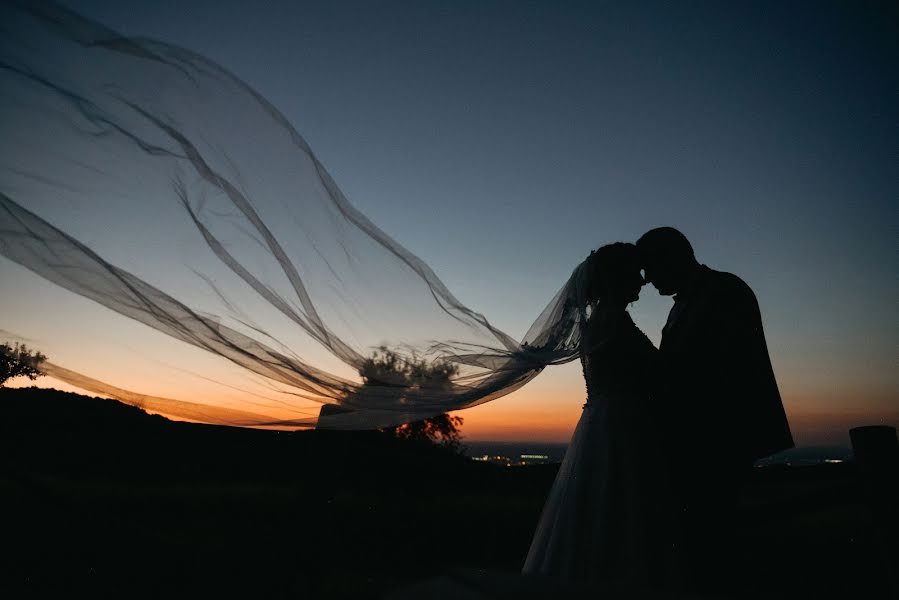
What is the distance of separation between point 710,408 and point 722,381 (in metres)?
0.18

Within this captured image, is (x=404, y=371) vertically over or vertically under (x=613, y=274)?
under

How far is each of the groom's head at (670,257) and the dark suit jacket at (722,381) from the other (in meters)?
0.25

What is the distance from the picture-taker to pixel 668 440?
280 centimetres

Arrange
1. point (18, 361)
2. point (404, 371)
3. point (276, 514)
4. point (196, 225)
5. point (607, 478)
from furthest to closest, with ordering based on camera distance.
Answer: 1. point (276, 514)
2. point (607, 478)
3. point (404, 371)
4. point (196, 225)
5. point (18, 361)

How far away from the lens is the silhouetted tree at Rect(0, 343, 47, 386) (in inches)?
65.7

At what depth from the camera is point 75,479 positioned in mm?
3713

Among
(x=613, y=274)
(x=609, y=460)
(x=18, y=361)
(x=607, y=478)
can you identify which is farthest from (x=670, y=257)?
(x=18, y=361)

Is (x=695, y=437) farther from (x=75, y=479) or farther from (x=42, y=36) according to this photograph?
(x=75, y=479)

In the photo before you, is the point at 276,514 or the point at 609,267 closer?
the point at 609,267

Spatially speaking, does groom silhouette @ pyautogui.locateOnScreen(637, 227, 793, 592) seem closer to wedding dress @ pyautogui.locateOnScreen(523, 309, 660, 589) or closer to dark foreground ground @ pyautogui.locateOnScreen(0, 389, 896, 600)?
wedding dress @ pyautogui.locateOnScreen(523, 309, 660, 589)

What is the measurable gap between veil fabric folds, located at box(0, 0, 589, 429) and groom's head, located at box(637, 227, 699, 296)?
5.87 feet

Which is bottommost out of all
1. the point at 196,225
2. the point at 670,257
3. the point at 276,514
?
the point at 276,514

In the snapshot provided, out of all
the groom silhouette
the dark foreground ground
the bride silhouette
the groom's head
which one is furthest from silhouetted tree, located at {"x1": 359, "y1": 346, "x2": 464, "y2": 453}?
the groom's head

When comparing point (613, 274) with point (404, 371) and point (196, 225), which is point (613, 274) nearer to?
point (404, 371)
